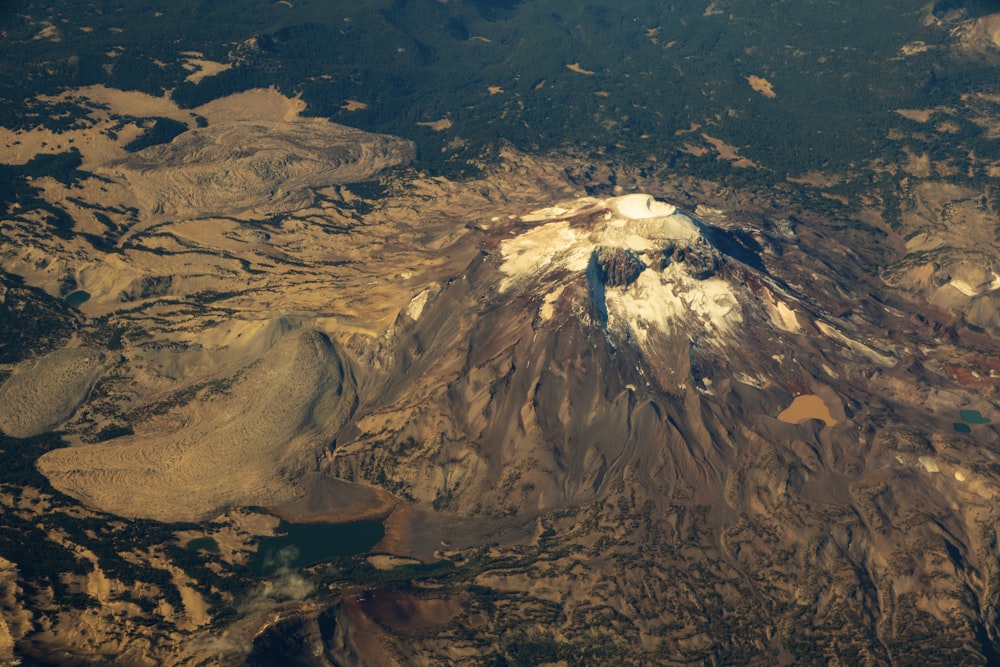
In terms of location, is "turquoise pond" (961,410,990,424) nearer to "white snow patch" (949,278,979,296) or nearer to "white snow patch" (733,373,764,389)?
"white snow patch" (733,373,764,389)

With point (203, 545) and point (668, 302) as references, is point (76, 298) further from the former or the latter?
point (668, 302)

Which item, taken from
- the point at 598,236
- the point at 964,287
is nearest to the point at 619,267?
the point at 598,236

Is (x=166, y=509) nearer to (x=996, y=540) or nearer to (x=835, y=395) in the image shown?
(x=835, y=395)

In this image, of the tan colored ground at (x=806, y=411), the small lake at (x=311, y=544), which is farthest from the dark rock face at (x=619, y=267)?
the small lake at (x=311, y=544)

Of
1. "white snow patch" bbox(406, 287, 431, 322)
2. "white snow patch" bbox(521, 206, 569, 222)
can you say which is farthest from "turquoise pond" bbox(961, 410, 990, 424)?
"white snow patch" bbox(406, 287, 431, 322)

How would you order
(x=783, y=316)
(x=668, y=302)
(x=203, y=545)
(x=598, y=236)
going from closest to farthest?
(x=203, y=545) → (x=668, y=302) → (x=783, y=316) → (x=598, y=236)

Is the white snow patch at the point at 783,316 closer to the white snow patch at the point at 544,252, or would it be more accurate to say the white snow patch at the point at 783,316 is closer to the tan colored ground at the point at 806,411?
the tan colored ground at the point at 806,411

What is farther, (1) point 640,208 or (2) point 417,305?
(1) point 640,208
